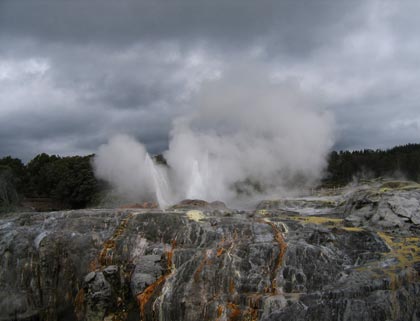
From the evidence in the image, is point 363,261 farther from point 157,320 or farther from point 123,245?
point 123,245

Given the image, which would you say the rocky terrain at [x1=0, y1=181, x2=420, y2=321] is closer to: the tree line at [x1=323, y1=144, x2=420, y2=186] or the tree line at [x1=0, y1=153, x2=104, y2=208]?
the tree line at [x1=0, y1=153, x2=104, y2=208]

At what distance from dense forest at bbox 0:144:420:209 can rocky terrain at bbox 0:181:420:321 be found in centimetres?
2648

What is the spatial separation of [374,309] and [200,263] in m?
6.86

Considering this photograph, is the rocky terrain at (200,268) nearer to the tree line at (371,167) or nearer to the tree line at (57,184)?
the tree line at (57,184)

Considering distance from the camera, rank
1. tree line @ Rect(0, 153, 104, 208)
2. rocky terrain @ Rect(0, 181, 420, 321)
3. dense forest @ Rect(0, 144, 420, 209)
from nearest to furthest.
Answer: rocky terrain @ Rect(0, 181, 420, 321) → tree line @ Rect(0, 153, 104, 208) → dense forest @ Rect(0, 144, 420, 209)

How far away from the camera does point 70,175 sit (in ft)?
167

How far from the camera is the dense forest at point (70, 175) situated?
49275 mm

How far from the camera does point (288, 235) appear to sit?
18.1 m

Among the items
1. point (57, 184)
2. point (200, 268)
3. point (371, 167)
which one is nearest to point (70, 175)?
point (57, 184)

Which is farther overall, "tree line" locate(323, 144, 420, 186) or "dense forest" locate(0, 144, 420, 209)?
"tree line" locate(323, 144, 420, 186)

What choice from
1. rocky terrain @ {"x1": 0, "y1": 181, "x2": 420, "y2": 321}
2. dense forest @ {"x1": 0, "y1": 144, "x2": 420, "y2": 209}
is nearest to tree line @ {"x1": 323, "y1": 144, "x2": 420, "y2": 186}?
dense forest @ {"x1": 0, "y1": 144, "x2": 420, "y2": 209}

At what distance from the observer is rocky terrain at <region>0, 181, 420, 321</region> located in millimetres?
14414

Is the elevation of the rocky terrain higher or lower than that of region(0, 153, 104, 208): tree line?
lower

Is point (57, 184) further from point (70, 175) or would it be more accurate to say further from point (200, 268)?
point (200, 268)
